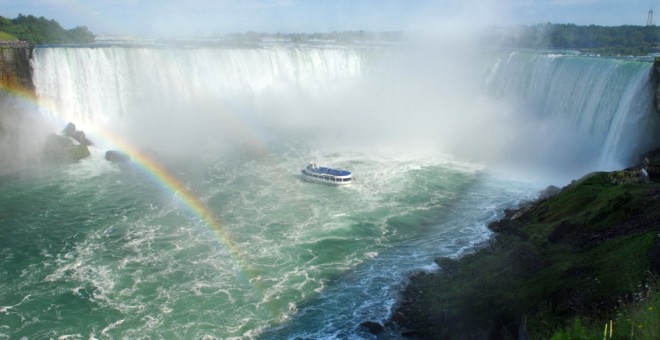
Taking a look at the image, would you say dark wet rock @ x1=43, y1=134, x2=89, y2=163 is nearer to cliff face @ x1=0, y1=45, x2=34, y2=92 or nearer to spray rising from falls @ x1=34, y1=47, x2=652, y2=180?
spray rising from falls @ x1=34, y1=47, x2=652, y2=180

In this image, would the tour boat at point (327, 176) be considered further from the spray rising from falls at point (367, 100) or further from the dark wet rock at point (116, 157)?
the dark wet rock at point (116, 157)

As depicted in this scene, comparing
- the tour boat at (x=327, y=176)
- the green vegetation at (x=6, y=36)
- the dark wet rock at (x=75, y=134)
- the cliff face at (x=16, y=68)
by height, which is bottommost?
the tour boat at (x=327, y=176)

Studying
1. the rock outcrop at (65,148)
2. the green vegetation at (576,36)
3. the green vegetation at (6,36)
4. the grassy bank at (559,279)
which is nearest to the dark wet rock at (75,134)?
the rock outcrop at (65,148)

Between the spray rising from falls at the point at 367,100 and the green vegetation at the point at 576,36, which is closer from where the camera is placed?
the spray rising from falls at the point at 367,100

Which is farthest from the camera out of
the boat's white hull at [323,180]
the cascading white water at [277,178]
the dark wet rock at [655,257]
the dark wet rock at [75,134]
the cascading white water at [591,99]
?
the dark wet rock at [75,134]

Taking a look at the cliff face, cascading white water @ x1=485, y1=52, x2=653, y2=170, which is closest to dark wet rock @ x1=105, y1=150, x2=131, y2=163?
the cliff face

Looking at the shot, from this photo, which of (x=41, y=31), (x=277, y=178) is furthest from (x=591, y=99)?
(x=41, y=31)
